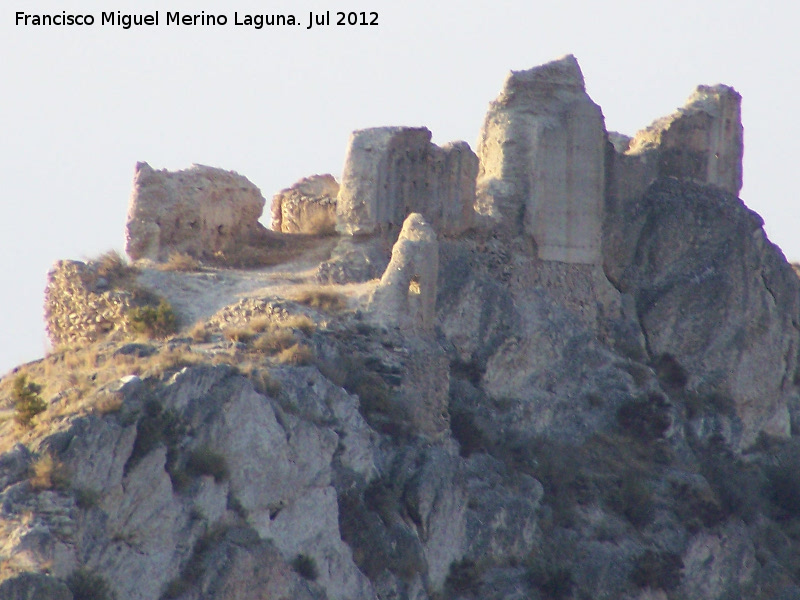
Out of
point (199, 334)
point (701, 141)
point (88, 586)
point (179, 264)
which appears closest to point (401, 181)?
Answer: point (179, 264)

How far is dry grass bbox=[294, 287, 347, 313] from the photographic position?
118ft

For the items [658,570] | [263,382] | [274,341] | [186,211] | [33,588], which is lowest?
[658,570]

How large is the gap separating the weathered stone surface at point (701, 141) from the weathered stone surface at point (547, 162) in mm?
2459

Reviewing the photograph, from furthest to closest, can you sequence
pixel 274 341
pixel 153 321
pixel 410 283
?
pixel 410 283, pixel 153 321, pixel 274 341

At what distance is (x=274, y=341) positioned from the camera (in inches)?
1345

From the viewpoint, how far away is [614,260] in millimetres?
44750

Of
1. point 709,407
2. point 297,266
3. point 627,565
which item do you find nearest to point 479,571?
A: point 627,565

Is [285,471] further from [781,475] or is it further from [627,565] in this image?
[781,475]

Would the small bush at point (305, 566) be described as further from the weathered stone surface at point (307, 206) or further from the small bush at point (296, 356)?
the weathered stone surface at point (307, 206)

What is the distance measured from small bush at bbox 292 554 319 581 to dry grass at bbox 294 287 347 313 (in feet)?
18.6

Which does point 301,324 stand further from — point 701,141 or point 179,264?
point 701,141

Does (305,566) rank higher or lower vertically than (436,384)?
lower

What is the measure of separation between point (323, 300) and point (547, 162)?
8072 mm

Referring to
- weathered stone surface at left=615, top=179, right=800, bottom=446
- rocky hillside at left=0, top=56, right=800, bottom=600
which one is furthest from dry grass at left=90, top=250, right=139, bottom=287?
weathered stone surface at left=615, top=179, right=800, bottom=446
